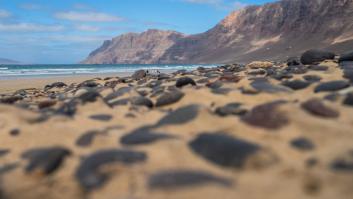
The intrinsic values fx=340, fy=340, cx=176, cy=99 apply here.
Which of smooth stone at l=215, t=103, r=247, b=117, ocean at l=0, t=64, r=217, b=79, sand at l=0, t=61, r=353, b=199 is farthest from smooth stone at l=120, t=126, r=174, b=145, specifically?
ocean at l=0, t=64, r=217, b=79

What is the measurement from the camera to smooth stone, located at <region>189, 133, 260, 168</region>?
1697 mm

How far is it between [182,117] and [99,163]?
0.83 m

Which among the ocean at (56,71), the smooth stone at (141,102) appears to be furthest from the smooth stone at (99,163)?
the ocean at (56,71)

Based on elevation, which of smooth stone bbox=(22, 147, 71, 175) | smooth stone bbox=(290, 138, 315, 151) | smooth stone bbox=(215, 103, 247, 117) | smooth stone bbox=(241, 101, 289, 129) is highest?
smooth stone bbox=(241, 101, 289, 129)

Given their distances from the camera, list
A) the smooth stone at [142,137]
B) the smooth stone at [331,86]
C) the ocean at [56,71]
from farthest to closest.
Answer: the ocean at [56,71] < the smooth stone at [331,86] < the smooth stone at [142,137]

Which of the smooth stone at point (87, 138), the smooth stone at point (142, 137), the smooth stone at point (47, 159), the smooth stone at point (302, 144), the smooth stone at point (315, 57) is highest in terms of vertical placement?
the smooth stone at point (315, 57)

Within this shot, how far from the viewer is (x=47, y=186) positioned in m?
1.75

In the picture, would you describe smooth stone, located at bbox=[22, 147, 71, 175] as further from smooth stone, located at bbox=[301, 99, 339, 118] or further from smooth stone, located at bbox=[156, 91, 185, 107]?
smooth stone, located at bbox=[301, 99, 339, 118]

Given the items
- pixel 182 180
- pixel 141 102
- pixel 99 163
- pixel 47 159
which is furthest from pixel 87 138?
pixel 141 102

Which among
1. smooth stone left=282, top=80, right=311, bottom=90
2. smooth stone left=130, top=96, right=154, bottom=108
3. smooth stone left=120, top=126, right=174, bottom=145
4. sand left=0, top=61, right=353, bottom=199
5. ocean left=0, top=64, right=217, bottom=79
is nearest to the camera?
sand left=0, top=61, right=353, bottom=199

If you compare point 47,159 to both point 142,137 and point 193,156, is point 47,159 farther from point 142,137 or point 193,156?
point 193,156

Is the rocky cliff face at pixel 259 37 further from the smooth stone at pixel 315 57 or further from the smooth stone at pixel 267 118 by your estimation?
the smooth stone at pixel 267 118

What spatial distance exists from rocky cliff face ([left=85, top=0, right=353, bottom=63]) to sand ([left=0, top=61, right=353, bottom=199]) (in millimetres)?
54209

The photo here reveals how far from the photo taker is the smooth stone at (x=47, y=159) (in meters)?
1.90
